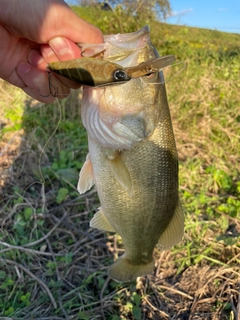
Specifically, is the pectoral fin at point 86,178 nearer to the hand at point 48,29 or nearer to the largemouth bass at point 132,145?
the largemouth bass at point 132,145

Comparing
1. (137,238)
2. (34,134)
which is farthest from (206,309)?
(34,134)

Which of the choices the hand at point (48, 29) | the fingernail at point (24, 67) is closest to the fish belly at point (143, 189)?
the hand at point (48, 29)

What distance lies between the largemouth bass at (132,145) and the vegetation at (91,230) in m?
0.19

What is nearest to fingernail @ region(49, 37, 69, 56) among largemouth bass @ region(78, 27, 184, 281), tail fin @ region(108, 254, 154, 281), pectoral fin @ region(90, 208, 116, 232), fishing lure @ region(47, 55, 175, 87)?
largemouth bass @ region(78, 27, 184, 281)

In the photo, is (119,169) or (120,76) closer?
(120,76)

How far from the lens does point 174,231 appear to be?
175 centimetres

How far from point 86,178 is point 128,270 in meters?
0.58

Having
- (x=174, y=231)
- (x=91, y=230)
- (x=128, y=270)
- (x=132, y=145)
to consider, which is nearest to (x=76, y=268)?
(x=91, y=230)

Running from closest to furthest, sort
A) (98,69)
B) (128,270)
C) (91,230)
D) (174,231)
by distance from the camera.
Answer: (98,69) < (174,231) < (128,270) < (91,230)

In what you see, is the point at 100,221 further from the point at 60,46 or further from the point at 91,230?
the point at 91,230

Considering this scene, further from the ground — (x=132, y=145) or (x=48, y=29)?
(x=48, y=29)

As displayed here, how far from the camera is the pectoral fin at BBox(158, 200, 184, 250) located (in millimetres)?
1732

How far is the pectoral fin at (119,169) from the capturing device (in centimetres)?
150

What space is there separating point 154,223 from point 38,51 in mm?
1062
